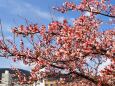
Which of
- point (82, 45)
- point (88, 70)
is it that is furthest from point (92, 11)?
point (88, 70)

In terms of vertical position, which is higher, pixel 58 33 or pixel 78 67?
pixel 58 33

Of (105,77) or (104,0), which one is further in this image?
(104,0)

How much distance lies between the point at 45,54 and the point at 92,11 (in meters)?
3.26

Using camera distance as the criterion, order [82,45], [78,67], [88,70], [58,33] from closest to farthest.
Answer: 1. [82,45]
2. [58,33]
3. [78,67]
4. [88,70]

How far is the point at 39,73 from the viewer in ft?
60.1

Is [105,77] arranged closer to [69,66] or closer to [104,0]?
[69,66]

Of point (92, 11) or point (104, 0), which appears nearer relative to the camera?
point (92, 11)

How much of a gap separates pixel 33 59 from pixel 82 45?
9.23 ft

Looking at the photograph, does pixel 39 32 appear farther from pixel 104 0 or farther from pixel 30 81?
pixel 104 0

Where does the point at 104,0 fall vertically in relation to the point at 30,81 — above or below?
above

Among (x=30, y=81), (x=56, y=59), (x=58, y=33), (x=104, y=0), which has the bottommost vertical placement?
(x=30, y=81)

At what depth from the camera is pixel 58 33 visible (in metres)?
17.5

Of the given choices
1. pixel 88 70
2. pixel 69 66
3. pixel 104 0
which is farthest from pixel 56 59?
pixel 88 70

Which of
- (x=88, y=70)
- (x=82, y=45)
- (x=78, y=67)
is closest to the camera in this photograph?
(x=82, y=45)
